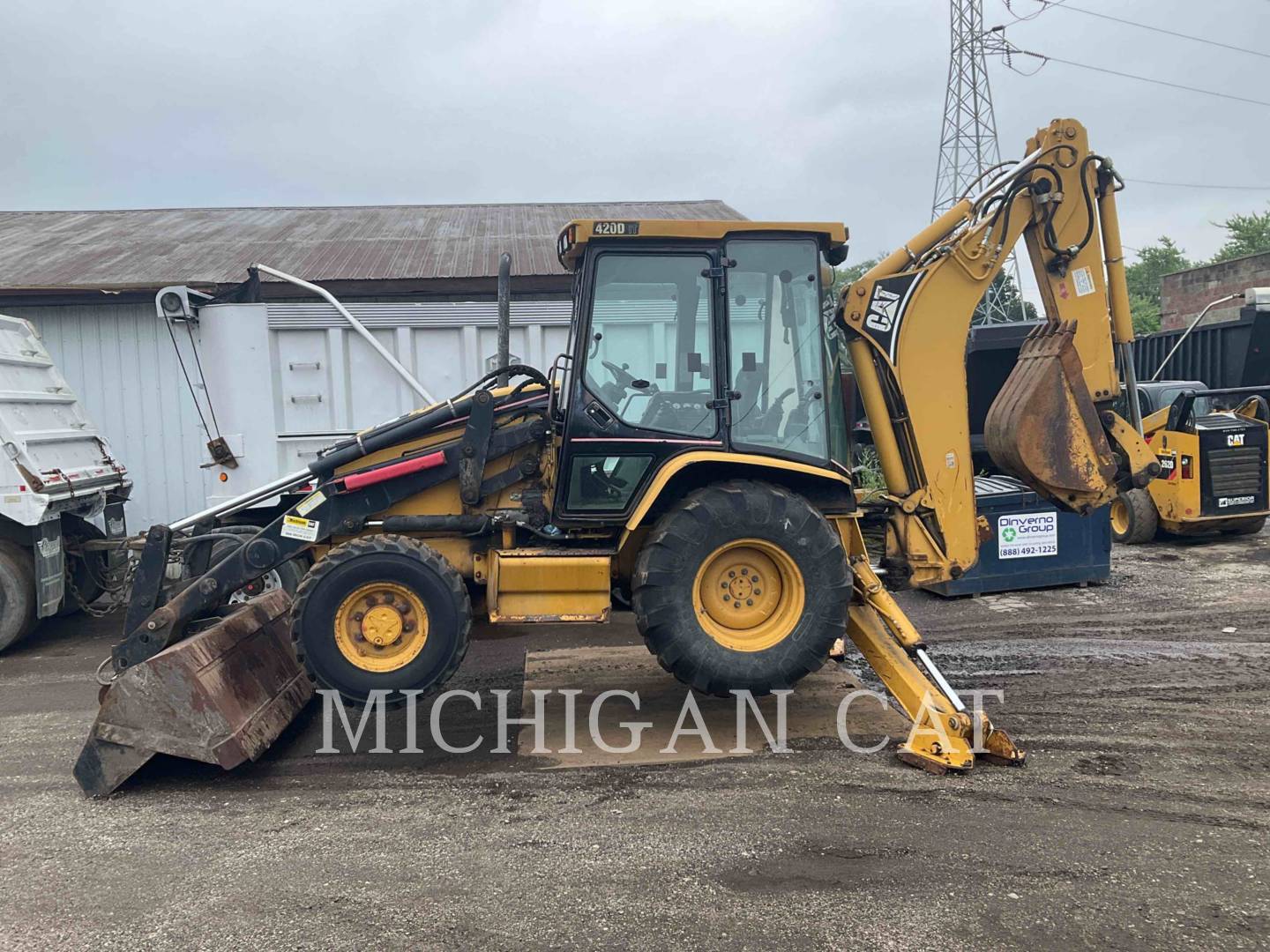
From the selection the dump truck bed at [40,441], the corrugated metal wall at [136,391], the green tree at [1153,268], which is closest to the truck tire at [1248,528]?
the corrugated metal wall at [136,391]

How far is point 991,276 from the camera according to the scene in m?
4.54

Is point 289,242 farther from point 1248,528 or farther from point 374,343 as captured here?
point 1248,528

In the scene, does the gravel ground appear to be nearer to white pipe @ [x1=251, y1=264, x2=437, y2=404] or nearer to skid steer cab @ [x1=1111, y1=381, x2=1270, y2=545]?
white pipe @ [x1=251, y1=264, x2=437, y2=404]

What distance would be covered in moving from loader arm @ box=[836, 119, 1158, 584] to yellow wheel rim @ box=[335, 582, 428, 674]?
8.06ft

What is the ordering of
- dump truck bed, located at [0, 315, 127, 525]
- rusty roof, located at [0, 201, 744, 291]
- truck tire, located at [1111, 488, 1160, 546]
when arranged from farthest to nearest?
truck tire, located at [1111, 488, 1160, 546]
rusty roof, located at [0, 201, 744, 291]
dump truck bed, located at [0, 315, 127, 525]

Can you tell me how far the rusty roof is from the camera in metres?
8.86

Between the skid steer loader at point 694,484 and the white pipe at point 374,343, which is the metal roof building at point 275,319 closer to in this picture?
the white pipe at point 374,343

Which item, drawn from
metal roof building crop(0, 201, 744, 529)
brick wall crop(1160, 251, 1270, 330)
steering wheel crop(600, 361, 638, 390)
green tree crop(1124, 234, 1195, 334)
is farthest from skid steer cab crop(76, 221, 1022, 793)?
green tree crop(1124, 234, 1195, 334)

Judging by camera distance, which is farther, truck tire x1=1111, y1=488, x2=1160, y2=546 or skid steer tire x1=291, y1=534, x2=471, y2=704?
truck tire x1=1111, y1=488, x2=1160, y2=546

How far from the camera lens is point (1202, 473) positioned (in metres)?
9.40

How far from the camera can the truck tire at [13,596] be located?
6.71 meters

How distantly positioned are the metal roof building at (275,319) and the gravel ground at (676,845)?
136 inches

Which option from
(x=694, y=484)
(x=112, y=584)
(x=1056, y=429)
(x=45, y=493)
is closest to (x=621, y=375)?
(x=694, y=484)

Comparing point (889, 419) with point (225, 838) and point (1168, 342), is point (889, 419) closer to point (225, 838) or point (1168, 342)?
point (225, 838)
